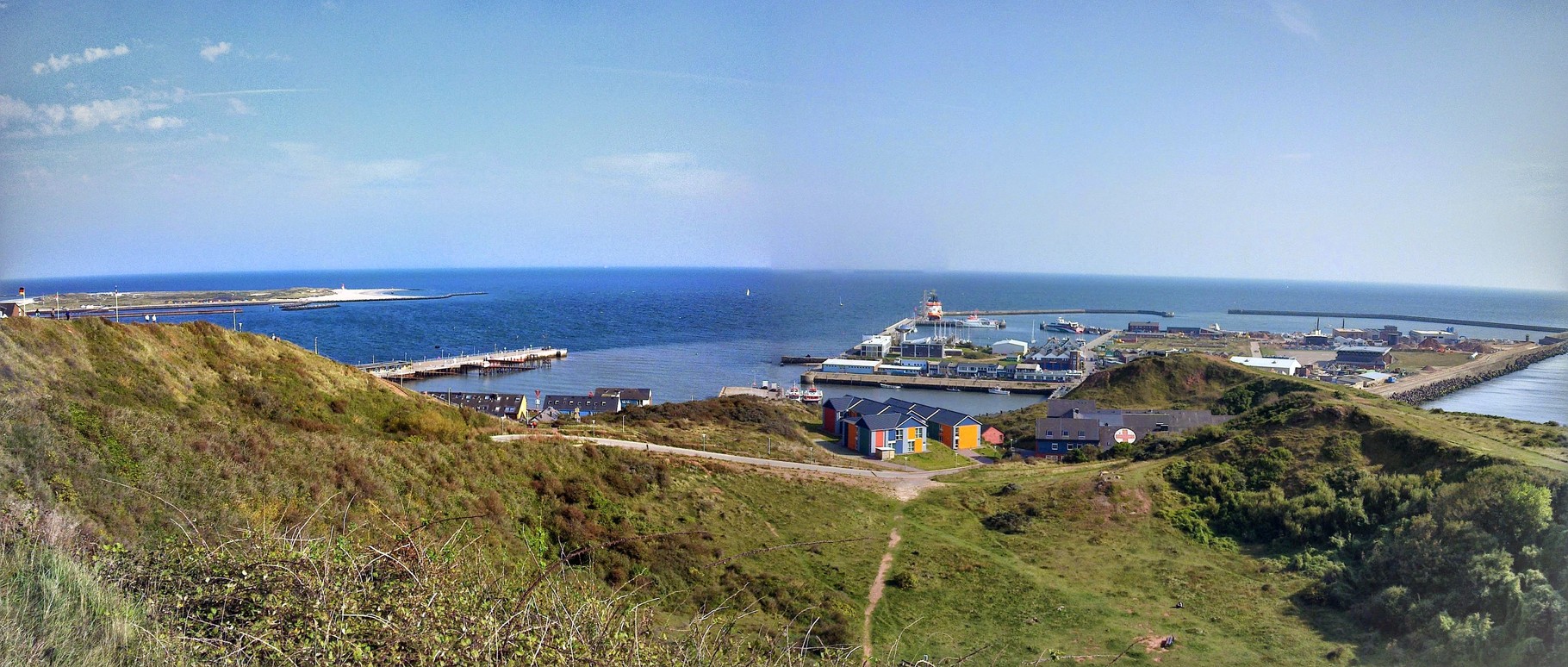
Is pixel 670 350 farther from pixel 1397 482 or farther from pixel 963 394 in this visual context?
pixel 1397 482

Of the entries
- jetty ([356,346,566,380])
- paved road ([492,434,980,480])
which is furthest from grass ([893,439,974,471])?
jetty ([356,346,566,380])

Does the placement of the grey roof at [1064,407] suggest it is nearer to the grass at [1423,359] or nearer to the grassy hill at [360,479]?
the grassy hill at [360,479]

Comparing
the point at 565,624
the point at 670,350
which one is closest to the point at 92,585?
the point at 565,624

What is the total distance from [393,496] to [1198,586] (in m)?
10.7

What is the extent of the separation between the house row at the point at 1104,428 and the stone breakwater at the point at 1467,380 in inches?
627

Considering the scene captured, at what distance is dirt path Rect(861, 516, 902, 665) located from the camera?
9000 millimetres

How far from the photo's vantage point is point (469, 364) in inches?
1917

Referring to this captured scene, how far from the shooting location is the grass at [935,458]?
21.2 meters

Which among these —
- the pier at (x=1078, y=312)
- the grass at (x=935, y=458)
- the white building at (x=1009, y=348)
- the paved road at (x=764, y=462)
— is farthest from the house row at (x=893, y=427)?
the pier at (x=1078, y=312)

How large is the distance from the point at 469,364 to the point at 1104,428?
3810 cm

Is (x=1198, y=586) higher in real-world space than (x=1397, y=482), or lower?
lower

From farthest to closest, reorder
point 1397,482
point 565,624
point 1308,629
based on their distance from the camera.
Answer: point 1397,482
point 1308,629
point 565,624

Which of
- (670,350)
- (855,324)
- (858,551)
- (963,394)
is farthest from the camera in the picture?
(855,324)

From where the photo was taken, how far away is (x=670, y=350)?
5747 cm
